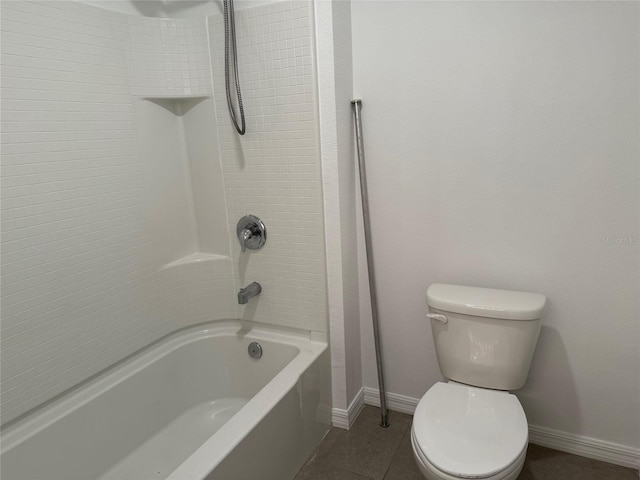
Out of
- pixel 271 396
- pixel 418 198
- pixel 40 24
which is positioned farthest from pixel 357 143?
pixel 40 24

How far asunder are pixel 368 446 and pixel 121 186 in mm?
1535

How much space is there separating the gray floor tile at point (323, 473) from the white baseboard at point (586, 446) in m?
0.78

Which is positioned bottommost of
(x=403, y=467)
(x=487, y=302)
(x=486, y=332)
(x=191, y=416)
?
(x=403, y=467)

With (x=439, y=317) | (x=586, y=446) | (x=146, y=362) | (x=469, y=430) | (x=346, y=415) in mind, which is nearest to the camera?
(x=469, y=430)

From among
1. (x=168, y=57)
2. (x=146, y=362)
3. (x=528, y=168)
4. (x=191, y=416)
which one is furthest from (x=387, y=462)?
(x=168, y=57)

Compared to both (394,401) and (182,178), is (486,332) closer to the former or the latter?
(394,401)

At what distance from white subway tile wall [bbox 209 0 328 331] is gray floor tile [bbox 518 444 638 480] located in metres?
1.01

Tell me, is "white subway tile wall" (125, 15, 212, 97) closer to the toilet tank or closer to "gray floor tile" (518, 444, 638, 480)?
the toilet tank

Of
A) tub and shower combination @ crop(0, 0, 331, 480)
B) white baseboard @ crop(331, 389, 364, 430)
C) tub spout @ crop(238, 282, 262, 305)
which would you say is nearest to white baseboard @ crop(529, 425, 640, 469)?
white baseboard @ crop(331, 389, 364, 430)

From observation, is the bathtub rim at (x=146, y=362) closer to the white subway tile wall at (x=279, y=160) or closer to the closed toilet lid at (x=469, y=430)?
the white subway tile wall at (x=279, y=160)

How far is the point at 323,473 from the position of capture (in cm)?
179

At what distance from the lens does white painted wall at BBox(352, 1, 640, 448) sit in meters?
1.50

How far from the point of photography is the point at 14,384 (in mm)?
1456

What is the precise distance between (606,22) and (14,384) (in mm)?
2295
